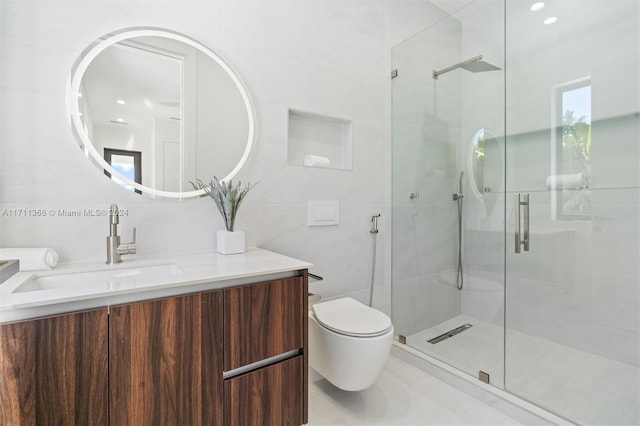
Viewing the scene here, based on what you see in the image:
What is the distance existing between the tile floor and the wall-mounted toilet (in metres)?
0.16

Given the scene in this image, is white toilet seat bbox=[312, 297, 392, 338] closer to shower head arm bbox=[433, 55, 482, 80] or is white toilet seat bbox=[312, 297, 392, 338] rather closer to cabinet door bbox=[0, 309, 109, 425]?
cabinet door bbox=[0, 309, 109, 425]

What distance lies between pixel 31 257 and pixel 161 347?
59 cm

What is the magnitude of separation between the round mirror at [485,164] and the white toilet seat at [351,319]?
1.09m

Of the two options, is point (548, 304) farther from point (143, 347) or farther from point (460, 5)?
point (460, 5)

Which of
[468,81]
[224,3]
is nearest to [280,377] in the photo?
[224,3]

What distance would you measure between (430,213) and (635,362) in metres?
1.33

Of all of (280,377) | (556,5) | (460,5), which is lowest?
(280,377)

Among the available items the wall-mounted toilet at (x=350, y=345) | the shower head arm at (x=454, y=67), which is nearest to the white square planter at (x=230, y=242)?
the wall-mounted toilet at (x=350, y=345)

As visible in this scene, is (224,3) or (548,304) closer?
(224,3)

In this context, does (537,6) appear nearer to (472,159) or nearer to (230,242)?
(472,159)

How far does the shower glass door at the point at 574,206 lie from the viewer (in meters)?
1.56

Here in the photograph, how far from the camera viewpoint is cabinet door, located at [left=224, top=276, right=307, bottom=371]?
99cm

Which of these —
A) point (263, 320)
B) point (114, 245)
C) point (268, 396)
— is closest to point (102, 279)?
point (114, 245)

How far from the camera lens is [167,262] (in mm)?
1242
